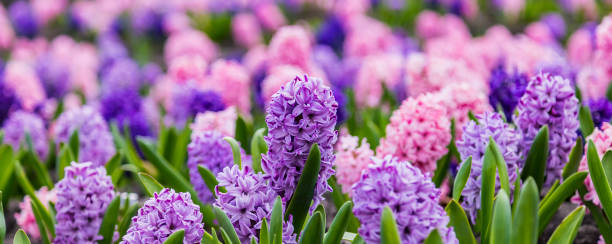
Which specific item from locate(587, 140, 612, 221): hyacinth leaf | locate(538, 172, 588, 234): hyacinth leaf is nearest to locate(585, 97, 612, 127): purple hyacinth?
locate(538, 172, 588, 234): hyacinth leaf

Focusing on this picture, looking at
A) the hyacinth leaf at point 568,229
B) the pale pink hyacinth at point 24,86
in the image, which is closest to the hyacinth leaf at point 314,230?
the hyacinth leaf at point 568,229

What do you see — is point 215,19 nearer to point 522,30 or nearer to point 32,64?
point 32,64

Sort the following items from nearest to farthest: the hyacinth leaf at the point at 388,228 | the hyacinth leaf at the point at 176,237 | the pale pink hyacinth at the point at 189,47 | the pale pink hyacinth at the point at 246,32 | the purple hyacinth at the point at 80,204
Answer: the hyacinth leaf at the point at 388,228
the hyacinth leaf at the point at 176,237
the purple hyacinth at the point at 80,204
the pale pink hyacinth at the point at 189,47
the pale pink hyacinth at the point at 246,32

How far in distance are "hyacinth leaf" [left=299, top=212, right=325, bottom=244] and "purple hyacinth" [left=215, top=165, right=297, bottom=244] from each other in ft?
0.20

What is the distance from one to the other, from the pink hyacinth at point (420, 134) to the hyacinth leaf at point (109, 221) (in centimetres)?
85

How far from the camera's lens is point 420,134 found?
7.31ft

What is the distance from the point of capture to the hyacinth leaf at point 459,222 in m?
1.62

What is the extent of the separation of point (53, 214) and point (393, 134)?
1.16 metres

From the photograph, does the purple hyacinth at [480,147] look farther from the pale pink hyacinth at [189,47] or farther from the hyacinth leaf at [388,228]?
the pale pink hyacinth at [189,47]

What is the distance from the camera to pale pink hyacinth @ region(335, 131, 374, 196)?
226 cm

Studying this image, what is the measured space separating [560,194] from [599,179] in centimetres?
12

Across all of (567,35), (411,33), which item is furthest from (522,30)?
(411,33)

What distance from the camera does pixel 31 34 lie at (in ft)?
28.0

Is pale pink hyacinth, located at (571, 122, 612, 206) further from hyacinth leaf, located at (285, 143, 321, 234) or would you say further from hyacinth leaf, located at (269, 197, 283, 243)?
hyacinth leaf, located at (269, 197, 283, 243)
